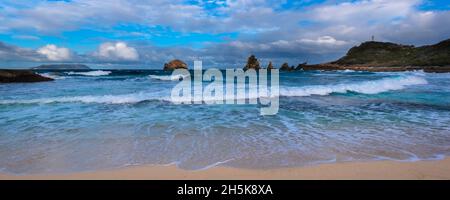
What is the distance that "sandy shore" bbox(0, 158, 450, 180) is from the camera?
3930 millimetres

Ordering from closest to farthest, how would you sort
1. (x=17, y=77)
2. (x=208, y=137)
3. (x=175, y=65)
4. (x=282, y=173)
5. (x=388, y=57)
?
(x=282, y=173) → (x=208, y=137) → (x=17, y=77) → (x=175, y=65) → (x=388, y=57)

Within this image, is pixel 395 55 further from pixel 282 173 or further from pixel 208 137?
pixel 282 173

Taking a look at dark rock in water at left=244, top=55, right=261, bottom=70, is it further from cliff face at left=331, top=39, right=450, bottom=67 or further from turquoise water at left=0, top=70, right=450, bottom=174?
turquoise water at left=0, top=70, right=450, bottom=174

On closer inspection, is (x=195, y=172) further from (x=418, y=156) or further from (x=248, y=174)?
(x=418, y=156)

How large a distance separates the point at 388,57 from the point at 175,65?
248ft

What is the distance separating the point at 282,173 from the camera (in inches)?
160

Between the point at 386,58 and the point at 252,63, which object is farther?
the point at 386,58

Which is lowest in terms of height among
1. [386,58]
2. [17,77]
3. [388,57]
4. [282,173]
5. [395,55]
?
[282,173]

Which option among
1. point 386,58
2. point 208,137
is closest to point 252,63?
point 386,58

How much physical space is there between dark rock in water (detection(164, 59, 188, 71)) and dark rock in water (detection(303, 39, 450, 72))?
3808 cm

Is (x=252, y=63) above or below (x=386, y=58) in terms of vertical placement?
below

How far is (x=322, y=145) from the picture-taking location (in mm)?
5469

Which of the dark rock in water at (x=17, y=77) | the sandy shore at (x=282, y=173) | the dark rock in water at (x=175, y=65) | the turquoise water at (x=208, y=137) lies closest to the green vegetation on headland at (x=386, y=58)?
the dark rock in water at (x=175, y=65)
